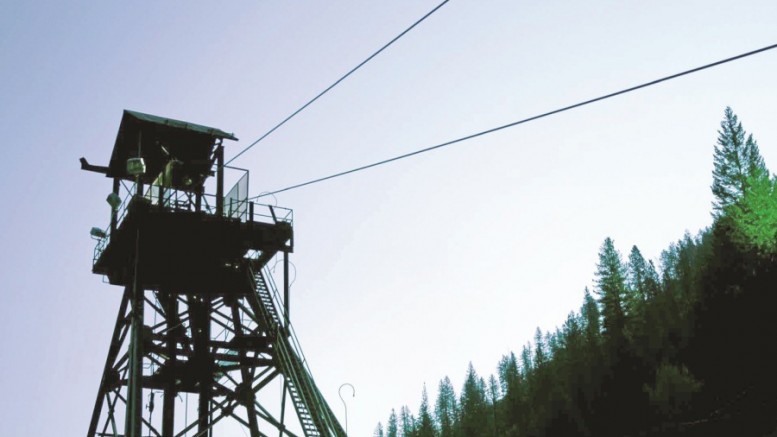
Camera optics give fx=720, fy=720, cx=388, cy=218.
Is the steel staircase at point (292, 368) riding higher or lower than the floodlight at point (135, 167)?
lower

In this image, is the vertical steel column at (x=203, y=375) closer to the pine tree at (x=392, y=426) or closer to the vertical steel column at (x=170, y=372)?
the vertical steel column at (x=170, y=372)

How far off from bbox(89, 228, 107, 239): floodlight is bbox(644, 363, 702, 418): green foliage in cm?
4237

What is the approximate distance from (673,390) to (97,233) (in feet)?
141

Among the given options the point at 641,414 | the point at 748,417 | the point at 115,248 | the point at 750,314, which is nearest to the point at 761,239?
the point at 750,314

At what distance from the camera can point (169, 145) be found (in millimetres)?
26250

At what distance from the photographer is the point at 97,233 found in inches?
986

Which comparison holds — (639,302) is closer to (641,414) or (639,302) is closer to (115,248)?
(641,414)

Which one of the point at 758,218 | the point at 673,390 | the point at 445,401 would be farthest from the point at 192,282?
the point at 445,401

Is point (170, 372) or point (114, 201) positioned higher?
Answer: point (114, 201)

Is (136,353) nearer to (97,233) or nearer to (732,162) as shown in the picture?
(97,233)

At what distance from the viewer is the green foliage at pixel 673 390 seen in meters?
51.9

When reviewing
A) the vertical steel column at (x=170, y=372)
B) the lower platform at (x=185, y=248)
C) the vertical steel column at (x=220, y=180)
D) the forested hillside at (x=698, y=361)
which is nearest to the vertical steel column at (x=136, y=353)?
the lower platform at (x=185, y=248)

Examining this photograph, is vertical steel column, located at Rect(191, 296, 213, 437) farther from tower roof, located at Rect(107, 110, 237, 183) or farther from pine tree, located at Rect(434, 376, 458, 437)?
pine tree, located at Rect(434, 376, 458, 437)

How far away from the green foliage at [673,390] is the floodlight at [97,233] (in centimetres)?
4237
